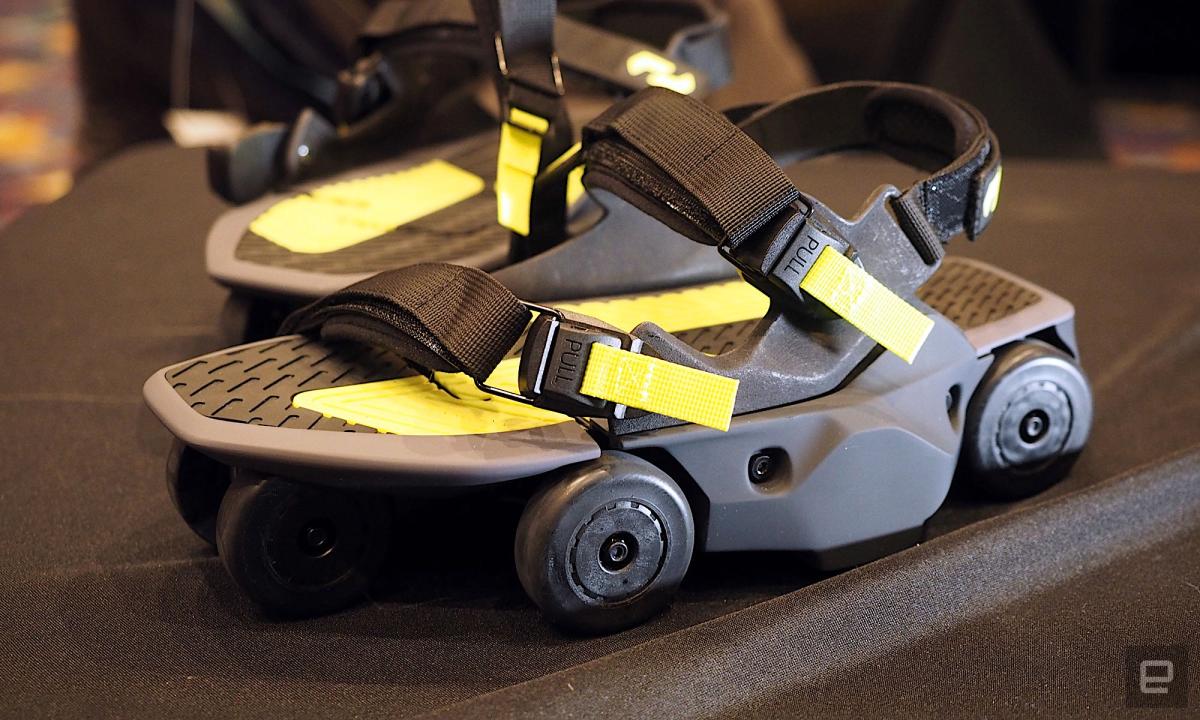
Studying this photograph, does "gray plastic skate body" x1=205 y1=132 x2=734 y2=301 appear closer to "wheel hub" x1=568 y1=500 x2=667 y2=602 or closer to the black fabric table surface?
the black fabric table surface

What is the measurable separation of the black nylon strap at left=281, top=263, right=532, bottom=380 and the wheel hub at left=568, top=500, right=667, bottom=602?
99mm

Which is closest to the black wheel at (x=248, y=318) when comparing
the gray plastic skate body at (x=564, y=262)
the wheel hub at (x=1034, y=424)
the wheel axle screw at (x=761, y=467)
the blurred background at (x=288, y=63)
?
the gray plastic skate body at (x=564, y=262)

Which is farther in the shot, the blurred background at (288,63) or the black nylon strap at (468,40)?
the blurred background at (288,63)

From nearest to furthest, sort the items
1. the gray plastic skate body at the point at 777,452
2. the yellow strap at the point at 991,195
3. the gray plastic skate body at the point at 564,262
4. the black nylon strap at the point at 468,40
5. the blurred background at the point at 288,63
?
the gray plastic skate body at the point at 777,452 < the yellow strap at the point at 991,195 < the gray plastic skate body at the point at 564,262 < the black nylon strap at the point at 468,40 < the blurred background at the point at 288,63

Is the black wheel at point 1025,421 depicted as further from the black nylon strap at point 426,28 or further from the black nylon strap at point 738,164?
the black nylon strap at point 426,28

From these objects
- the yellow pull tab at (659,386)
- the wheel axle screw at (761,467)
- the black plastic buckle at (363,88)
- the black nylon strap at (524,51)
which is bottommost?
the black plastic buckle at (363,88)

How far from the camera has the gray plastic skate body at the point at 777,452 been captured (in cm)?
60

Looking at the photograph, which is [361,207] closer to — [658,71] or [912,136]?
[658,71]

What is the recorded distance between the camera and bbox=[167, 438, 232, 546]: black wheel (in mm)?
676

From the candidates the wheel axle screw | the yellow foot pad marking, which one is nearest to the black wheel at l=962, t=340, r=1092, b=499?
the wheel axle screw

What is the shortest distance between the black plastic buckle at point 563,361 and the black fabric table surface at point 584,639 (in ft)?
0.40

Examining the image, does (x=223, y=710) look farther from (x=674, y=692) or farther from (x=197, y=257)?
(x=197, y=257)

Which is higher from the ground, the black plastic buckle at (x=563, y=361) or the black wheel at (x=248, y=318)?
the black plastic buckle at (x=563, y=361)

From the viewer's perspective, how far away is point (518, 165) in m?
0.88
